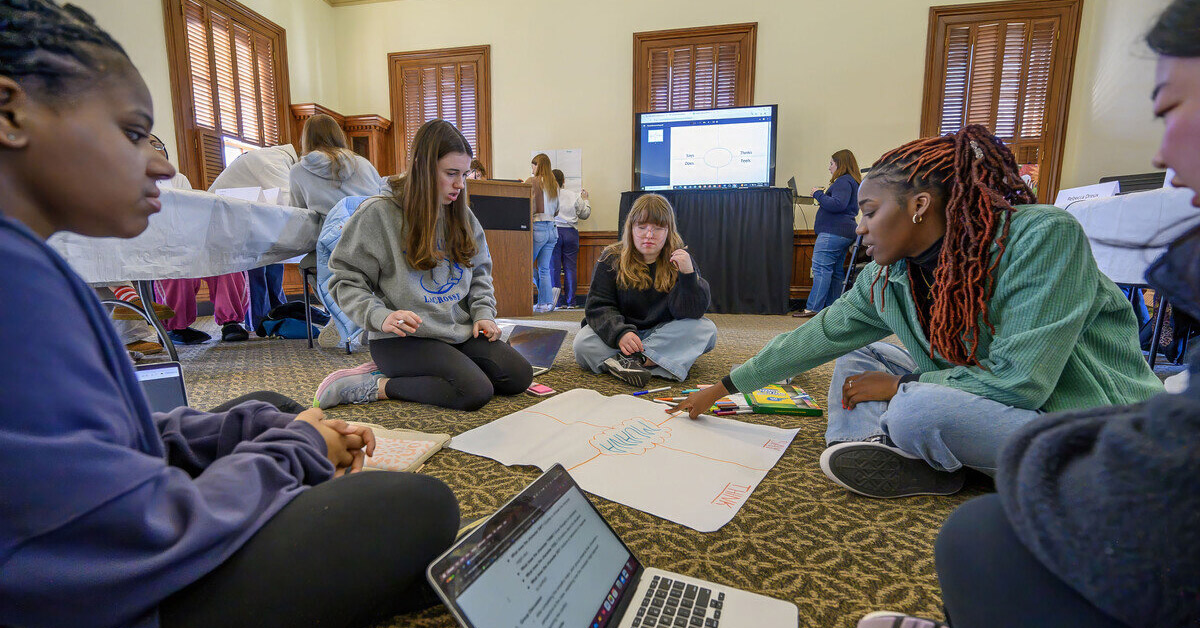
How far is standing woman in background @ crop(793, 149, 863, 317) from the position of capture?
371cm

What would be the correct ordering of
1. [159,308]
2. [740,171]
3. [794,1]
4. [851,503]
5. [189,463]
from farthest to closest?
[794,1] < [740,171] < [159,308] < [851,503] < [189,463]

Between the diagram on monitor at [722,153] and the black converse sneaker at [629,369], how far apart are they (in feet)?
8.65

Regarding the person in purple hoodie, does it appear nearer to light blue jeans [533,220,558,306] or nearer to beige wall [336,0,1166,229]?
light blue jeans [533,220,558,306]

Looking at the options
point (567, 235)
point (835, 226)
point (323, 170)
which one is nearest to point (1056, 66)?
point (835, 226)

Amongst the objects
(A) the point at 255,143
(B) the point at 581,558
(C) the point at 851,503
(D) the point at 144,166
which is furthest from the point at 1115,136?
(A) the point at 255,143

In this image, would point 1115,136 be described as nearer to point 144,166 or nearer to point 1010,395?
point 1010,395

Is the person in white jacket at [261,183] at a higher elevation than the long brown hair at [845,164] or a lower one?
lower

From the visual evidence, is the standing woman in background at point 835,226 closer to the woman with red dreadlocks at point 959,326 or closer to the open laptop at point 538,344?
the open laptop at point 538,344

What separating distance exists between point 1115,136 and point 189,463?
5.07 metres

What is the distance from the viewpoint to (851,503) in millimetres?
989

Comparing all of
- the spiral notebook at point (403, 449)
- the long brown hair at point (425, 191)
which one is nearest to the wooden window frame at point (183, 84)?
the long brown hair at point (425, 191)

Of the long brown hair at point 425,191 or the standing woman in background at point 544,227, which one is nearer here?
the long brown hair at point 425,191

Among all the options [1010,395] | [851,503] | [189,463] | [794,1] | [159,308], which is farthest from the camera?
[794,1]

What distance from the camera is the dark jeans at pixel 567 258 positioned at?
4.70 meters
